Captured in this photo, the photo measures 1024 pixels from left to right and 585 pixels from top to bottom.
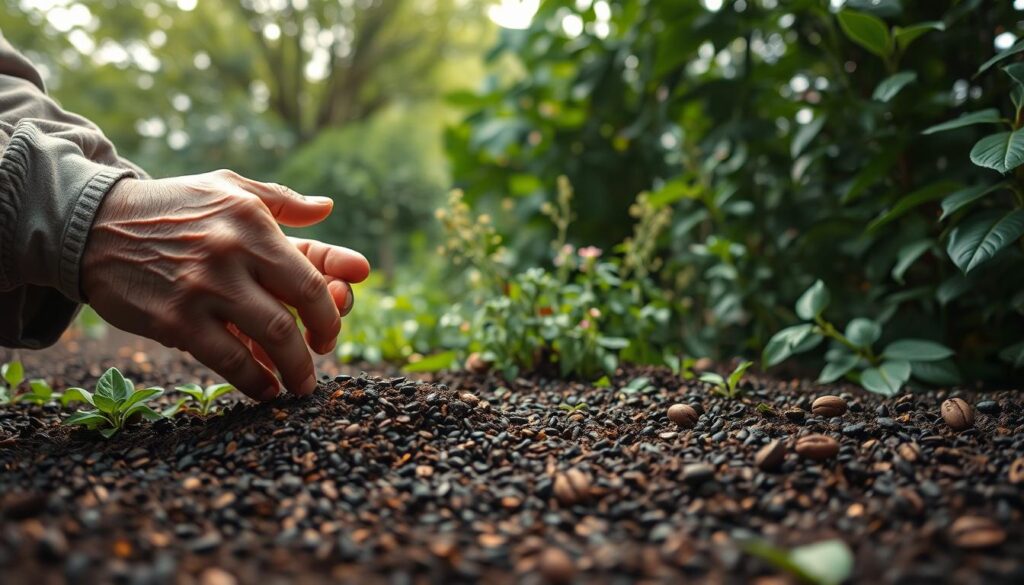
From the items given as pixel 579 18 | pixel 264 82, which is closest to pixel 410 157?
pixel 264 82

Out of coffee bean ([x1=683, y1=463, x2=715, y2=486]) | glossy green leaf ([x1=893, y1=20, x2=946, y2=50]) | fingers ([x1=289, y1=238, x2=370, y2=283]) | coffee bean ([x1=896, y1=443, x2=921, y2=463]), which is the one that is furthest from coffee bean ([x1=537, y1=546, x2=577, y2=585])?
glossy green leaf ([x1=893, y1=20, x2=946, y2=50])

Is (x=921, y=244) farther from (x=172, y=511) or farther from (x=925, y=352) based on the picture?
(x=172, y=511)

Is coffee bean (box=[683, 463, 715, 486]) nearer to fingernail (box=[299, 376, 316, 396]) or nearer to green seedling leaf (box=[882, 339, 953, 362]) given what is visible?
fingernail (box=[299, 376, 316, 396])

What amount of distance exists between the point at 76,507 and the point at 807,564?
3.27 feet

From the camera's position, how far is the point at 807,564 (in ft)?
2.39

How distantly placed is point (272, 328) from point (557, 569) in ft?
2.44

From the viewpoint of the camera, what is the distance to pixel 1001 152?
1.36 metres

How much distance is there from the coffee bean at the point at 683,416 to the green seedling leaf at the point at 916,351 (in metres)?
0.73

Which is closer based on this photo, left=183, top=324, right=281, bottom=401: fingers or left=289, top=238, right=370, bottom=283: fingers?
left=183, top=324, right=281, bottom=401: fingers

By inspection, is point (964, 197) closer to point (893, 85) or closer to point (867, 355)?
point (893, 85)

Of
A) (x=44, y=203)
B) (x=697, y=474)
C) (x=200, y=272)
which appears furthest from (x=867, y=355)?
(x=44, y=203)

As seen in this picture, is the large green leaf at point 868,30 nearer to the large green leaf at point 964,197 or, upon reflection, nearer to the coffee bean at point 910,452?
the large green leaf at point 964,197

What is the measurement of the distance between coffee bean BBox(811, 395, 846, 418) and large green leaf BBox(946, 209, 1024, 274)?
406 mm

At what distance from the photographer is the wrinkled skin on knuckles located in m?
1.20
